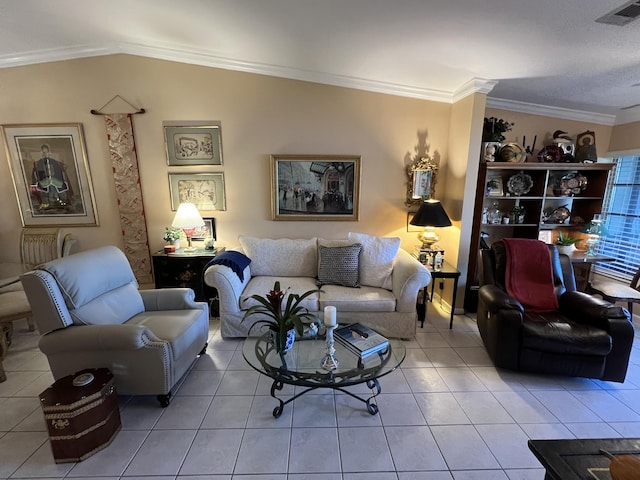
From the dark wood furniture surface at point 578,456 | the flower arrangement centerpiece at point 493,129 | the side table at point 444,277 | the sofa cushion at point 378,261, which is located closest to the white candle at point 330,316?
the dark wood furniture surface at point 578,456

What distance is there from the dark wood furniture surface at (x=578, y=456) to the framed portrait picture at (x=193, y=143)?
3508 millimetres

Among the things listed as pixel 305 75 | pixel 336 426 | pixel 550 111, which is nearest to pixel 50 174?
pixel 305 75

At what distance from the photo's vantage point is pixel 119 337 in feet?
6.12

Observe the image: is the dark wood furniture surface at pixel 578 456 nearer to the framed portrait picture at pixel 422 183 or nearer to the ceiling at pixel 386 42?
the ceiling at pixel 386 42

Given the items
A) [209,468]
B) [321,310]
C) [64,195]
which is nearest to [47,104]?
[64,195]

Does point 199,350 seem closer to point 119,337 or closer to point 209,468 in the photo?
point 119,337

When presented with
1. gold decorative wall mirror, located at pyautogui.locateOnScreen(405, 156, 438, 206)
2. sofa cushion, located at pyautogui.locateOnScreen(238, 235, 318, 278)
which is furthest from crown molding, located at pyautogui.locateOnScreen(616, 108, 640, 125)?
sofa cushion, located at pyautogui.locateOnScreen(238, 235, 318, 278)

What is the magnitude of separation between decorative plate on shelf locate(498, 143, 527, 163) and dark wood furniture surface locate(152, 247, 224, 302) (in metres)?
3.35

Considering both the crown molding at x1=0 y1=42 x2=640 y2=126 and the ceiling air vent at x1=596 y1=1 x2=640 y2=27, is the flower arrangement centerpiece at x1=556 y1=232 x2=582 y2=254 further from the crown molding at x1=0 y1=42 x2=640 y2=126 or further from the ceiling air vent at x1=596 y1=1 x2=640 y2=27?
the ceiling air vent at x1=596 y1=1 x2=640 y2=27

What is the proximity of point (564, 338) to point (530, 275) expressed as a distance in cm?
68

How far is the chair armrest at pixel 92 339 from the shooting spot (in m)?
1.87

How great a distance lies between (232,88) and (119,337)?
2.73 meters

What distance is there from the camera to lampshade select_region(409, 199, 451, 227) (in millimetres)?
3092

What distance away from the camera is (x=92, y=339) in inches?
73.5
